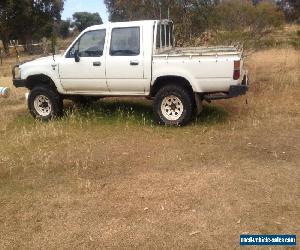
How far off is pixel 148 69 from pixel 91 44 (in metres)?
1.35

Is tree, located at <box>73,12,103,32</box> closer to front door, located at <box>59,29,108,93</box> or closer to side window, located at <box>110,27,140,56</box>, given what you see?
front door, located at <box>59,29,108,93</box>

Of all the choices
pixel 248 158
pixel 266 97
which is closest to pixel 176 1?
Answer: pixel 266 97

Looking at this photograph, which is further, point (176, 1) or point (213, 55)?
point (176, 1)

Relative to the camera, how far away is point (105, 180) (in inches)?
223

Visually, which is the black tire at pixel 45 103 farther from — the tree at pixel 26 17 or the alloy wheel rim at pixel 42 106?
the tree at pixel 26 17

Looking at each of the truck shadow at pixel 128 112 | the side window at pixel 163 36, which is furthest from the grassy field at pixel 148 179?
the side window at pixel 163 36

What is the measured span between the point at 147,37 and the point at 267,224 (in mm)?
4602

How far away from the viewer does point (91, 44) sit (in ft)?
27.3

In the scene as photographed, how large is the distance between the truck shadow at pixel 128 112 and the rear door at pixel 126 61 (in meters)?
0.85

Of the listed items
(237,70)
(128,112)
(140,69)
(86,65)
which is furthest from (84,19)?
(237,70)

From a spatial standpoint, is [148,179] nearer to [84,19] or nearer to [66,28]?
[66,28]

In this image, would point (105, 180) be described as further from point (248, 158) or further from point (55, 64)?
point (55, 64)

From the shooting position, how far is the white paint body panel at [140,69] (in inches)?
291

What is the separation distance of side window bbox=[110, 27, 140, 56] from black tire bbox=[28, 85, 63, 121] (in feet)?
5.70
